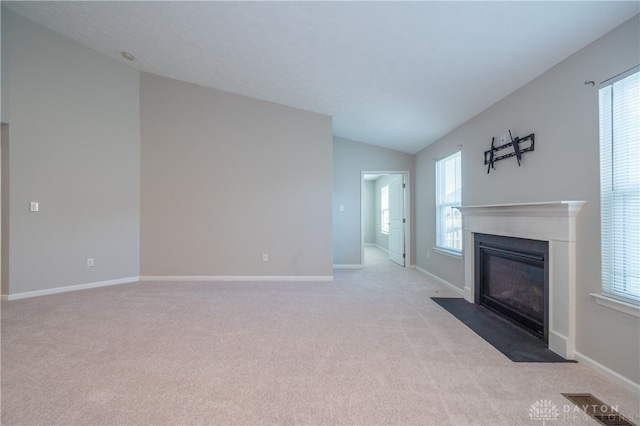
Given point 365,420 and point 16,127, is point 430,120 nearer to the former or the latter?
point 365,420

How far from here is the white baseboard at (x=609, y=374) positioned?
1703 millimetres

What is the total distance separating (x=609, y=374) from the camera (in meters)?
1.85

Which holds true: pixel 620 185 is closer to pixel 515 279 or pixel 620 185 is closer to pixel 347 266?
pixel 515 279

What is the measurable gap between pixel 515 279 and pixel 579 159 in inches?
50.5

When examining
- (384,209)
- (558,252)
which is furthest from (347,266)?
(558,252)

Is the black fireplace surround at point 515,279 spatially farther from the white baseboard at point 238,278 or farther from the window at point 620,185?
the white baseboard at point 238,278

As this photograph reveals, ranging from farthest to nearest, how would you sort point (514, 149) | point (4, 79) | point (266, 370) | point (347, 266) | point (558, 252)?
point (347, 266) → point (4, 79) → point (514, 149) → point (558, 252) → point (266, 370)

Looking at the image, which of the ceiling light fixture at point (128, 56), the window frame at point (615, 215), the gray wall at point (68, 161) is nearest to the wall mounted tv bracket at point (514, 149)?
the window frame at point (615, 215)

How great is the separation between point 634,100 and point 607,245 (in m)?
0.93

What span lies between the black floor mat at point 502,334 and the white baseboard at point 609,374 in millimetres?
109

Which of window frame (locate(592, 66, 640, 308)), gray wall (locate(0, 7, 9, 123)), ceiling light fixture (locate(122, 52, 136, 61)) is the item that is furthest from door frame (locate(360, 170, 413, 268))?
gray wall (locate(0, 7, 9, 123))

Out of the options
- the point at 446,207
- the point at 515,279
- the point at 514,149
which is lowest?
the point at 515,279

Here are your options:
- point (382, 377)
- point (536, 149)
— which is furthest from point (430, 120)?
point (382, 377)

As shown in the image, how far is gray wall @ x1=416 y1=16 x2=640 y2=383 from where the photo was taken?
1.80 m
